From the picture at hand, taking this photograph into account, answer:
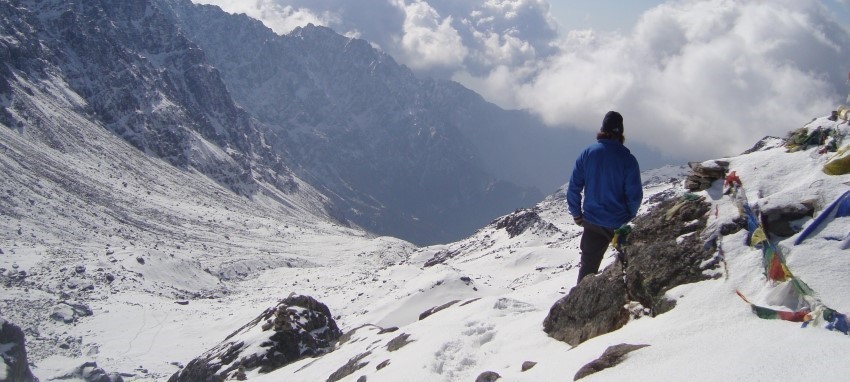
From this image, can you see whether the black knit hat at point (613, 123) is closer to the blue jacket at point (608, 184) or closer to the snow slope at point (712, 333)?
the blue jacket at point (608, 184)

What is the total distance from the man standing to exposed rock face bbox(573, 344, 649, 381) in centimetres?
352

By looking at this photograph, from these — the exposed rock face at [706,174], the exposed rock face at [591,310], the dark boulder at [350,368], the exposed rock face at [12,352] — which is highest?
the exposed rock face at [706,174]

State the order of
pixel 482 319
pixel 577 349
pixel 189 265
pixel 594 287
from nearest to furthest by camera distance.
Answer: pixel 577 349, pixel 594 287, pixel 482 319, pixel 189 265

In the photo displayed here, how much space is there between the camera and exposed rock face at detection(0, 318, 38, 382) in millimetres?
34219

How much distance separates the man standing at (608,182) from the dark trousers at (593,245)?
35 mm

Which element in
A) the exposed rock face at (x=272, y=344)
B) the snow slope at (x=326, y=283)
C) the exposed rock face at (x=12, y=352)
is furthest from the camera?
the exposed rock face at (x=12, y=352)

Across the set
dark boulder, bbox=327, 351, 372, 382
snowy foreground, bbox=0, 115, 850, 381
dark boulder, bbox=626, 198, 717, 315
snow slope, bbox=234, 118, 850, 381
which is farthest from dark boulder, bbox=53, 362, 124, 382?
dark boulder, bbox=626, 198, 717, 315

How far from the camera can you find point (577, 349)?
9.62 metres

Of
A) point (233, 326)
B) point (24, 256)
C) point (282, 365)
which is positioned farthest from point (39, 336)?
point (282, 365)

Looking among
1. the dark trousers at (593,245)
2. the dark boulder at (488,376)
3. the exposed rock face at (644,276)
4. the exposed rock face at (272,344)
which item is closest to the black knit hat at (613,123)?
the dark trousers at (593,245)

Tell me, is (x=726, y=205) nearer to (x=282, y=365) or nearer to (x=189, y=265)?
(x=282, y=365)

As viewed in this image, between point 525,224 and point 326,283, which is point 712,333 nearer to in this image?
point 525,224

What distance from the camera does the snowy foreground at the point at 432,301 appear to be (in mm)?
7324

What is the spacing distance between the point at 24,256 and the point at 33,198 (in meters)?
33.0
